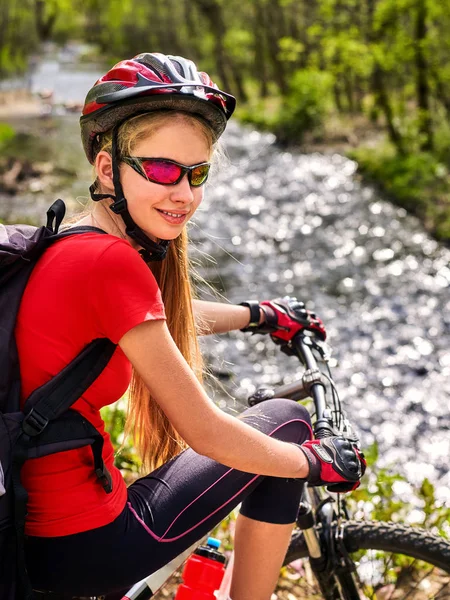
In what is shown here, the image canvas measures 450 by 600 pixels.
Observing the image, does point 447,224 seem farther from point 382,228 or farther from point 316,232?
point 316,232

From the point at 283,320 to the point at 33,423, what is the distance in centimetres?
119

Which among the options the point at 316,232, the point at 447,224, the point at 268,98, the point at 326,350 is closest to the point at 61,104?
the point at 268,98

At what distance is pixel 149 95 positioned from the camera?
77.0 inches

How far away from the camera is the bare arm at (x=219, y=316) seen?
8.89 feet

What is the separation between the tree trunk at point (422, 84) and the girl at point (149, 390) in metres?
15.8

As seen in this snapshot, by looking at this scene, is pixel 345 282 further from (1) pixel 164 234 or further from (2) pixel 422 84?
(1) pixel 164 234

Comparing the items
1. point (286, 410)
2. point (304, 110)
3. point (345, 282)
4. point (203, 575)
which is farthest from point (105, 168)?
point (304, 110)

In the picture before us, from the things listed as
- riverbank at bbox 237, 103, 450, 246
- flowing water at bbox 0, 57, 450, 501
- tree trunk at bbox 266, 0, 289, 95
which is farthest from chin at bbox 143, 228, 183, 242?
tree trunk at bbox 266, 0, 289, 95

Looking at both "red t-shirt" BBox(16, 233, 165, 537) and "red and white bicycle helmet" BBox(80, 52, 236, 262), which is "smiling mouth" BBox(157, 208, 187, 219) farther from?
"red t-shirt" BBox(16, 233, 165, 537)

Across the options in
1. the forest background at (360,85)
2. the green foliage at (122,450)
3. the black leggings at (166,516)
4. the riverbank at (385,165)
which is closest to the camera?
the black leggings at (166,516)

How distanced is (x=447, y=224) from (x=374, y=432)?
21.1ft

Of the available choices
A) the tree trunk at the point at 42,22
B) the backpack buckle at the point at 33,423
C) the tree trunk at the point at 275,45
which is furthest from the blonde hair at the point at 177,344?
the tree trunk at the point at 42,22

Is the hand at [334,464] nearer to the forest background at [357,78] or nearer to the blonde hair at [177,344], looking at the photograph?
the blonde hair at [177,344]

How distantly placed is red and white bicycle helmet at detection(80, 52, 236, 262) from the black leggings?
0.65m
